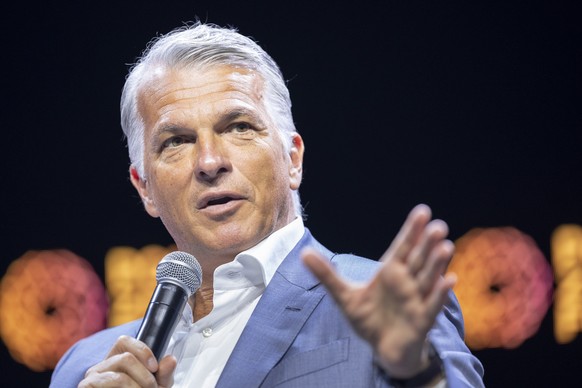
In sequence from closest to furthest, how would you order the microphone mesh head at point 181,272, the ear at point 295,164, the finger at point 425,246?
the finger at point 425,246 → the microphone mesh head at point 181,272 → the ear at point 295,164

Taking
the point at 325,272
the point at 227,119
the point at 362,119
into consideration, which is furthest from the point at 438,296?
the point at 362,119

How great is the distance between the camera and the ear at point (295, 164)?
2.19 m

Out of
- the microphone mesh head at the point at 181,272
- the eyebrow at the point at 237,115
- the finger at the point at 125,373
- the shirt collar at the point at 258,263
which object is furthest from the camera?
the eyebrow at the point at 237,115

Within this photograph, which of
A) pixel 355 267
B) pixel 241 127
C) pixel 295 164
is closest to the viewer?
pixel 355 267

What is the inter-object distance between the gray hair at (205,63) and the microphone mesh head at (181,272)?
1.94 feet

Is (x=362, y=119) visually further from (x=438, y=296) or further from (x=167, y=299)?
(x=438, y=296)

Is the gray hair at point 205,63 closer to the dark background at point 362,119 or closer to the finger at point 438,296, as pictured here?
the finger at point 438,296

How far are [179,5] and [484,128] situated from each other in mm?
1487

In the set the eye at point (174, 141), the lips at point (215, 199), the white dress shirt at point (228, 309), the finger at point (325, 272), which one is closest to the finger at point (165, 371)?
the white dress shirt at point (228, 309)

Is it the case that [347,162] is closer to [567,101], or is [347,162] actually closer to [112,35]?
[567,101]

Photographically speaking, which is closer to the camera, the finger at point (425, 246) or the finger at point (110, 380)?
the finger at point (425, 246)

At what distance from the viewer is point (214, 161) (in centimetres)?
194

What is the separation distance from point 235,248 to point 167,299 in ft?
1.37

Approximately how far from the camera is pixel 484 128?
3.34m
